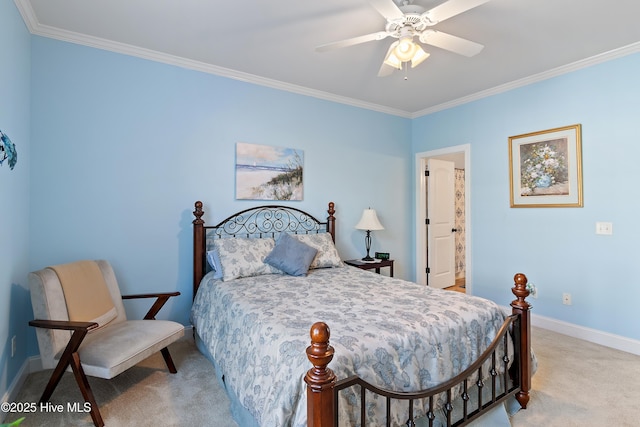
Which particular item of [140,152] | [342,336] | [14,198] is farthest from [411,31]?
[14,198]

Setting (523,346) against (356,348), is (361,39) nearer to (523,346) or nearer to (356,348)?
(356,348)

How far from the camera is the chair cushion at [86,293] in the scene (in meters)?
2.17

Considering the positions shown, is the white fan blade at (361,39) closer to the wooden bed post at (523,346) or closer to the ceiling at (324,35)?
the ceiling at (324,35)

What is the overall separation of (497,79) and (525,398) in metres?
3.12

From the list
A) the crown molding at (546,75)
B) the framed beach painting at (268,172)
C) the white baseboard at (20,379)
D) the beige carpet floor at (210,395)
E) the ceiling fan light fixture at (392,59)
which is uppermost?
the crown molding at (546,75)

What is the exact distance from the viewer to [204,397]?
216 cm

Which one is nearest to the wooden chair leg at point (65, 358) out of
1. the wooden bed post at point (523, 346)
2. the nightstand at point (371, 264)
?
the wooden bed post at point (523, 346)

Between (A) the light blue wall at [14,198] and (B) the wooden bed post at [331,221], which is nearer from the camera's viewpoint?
(A) the light blue wall at [14,198]

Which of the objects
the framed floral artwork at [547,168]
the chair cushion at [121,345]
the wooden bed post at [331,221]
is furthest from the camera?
the wooden bed post at [331,221]

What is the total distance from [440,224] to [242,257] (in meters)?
3.35

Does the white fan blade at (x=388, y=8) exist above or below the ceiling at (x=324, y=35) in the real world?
below

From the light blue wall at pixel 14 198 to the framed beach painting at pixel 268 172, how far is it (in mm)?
1668

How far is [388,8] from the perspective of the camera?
75.3 inches

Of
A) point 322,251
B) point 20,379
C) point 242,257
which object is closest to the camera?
point 20,379
